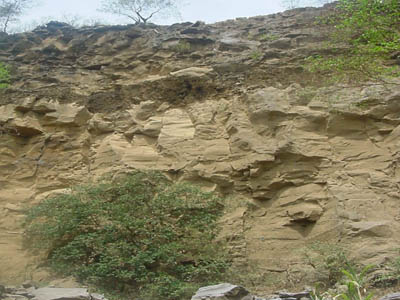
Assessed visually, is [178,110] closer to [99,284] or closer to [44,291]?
[99,284]

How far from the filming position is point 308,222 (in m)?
10.0

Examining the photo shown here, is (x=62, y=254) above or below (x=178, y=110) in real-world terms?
below

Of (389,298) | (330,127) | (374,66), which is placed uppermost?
(374,66)

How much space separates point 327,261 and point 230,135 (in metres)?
4.71

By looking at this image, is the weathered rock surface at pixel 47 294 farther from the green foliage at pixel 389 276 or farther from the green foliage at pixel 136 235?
the green foliage at pixel 389 276

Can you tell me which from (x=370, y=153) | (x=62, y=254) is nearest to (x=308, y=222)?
(x=370, y=153)

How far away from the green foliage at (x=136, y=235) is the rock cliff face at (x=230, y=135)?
849 millimetres

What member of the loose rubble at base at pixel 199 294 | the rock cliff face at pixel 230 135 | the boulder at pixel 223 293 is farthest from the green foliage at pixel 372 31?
the boulder at pixel 223 293

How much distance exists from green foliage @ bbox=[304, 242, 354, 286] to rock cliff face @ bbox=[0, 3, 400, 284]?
42cm

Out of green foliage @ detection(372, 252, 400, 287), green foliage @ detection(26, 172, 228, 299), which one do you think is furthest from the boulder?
green foliage @ detection(372, 252, 400, 287)

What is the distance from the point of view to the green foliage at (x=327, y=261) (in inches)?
323

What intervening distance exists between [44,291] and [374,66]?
323 inches

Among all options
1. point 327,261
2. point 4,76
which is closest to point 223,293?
point 327,261

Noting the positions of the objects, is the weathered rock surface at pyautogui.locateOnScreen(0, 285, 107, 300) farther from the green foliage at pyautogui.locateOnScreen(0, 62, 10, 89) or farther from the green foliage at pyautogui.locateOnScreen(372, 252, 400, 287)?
the green foliage at pyautogui.locateOnScreen(0, 62, 10, 89)
